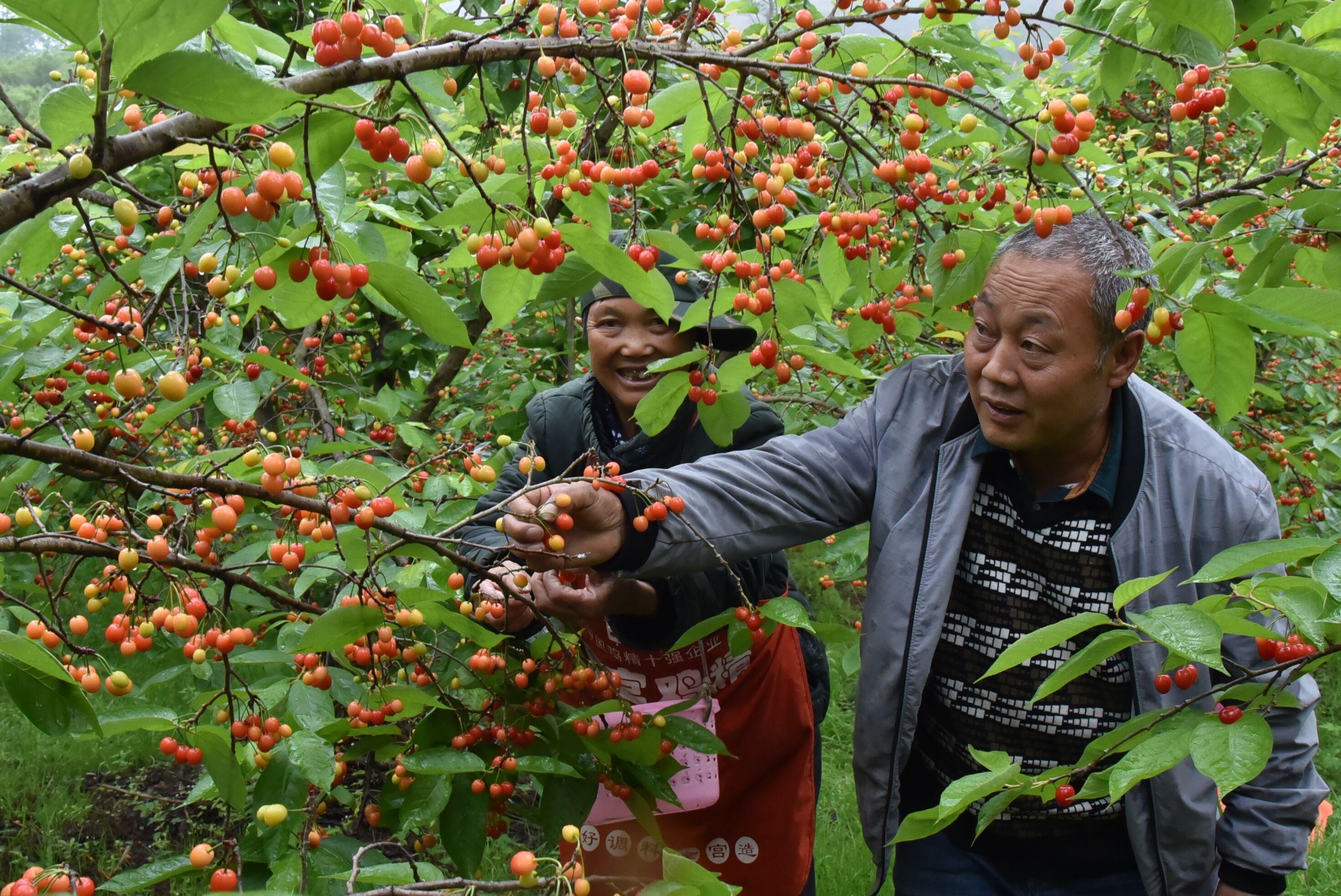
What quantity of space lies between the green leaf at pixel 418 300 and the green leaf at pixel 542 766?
77 centimetres

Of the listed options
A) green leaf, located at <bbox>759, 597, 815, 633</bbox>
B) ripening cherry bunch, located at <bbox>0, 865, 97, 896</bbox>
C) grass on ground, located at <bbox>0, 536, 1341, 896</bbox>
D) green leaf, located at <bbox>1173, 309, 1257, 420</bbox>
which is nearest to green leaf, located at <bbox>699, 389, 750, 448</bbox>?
green leaf, located at <bbox>759, 597, 815, 633</bbox>

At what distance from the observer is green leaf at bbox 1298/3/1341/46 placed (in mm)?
1634

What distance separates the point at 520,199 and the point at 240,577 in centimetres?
80

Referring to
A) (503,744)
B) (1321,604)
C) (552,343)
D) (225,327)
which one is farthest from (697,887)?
(552,343)

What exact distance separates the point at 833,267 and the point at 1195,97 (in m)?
0.71

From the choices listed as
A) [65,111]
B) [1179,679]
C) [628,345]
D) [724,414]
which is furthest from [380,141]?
[1179,679]

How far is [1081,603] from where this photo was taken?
2.26m

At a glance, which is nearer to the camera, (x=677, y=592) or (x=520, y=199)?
(x=520, y=199)

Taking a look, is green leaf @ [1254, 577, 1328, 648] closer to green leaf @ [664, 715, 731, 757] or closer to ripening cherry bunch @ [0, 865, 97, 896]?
green leaf @ [664, 715, 731, 757]

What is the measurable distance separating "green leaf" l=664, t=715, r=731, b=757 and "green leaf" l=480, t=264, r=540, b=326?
949mm

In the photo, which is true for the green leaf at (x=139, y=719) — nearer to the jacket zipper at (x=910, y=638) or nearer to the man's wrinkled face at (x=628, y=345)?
the man's wrinkled face at (x=628, y=345)

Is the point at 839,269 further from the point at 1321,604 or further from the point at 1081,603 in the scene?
the point at 1321,604

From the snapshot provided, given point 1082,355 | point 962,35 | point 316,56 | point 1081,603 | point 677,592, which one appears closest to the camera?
point 316,56

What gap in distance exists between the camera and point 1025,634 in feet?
7.55
